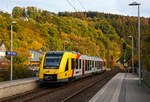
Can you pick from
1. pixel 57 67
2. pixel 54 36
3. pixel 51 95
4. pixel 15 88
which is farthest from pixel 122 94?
pixel 54 36

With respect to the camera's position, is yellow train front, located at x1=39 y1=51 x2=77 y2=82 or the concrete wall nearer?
the concrete wall

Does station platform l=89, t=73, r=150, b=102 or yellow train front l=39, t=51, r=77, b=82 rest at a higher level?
yellow train front l=39, t=51, r=77, b=82

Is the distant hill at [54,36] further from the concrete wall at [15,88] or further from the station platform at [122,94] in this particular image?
the station platform at [122,94]

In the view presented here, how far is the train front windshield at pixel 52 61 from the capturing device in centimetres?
1864

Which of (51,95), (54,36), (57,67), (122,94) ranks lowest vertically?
(51,95)

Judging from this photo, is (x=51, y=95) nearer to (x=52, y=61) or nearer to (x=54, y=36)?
(x=52, y=61)

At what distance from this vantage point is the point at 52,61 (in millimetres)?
19094

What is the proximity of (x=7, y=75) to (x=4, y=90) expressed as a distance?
9.78 m

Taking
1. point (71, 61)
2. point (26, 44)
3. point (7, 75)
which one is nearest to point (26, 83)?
point (71, 61)

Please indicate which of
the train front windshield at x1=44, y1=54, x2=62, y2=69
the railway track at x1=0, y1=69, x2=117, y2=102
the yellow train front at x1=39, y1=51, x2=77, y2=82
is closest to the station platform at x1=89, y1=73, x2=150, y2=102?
the railway track at x1=0, y1=69, x2=117, y2=102

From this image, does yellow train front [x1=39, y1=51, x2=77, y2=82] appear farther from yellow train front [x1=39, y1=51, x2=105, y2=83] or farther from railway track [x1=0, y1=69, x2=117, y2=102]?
railway track [x1=0, y1=69, x2=117, y2=102]

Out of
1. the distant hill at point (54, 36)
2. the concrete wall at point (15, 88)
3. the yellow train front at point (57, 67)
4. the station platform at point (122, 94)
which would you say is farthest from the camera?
the distant hill at point (54, 36)

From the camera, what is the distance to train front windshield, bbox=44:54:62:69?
1864 centimetres

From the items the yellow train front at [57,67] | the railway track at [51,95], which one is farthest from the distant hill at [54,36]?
the railway track at [51,95]
